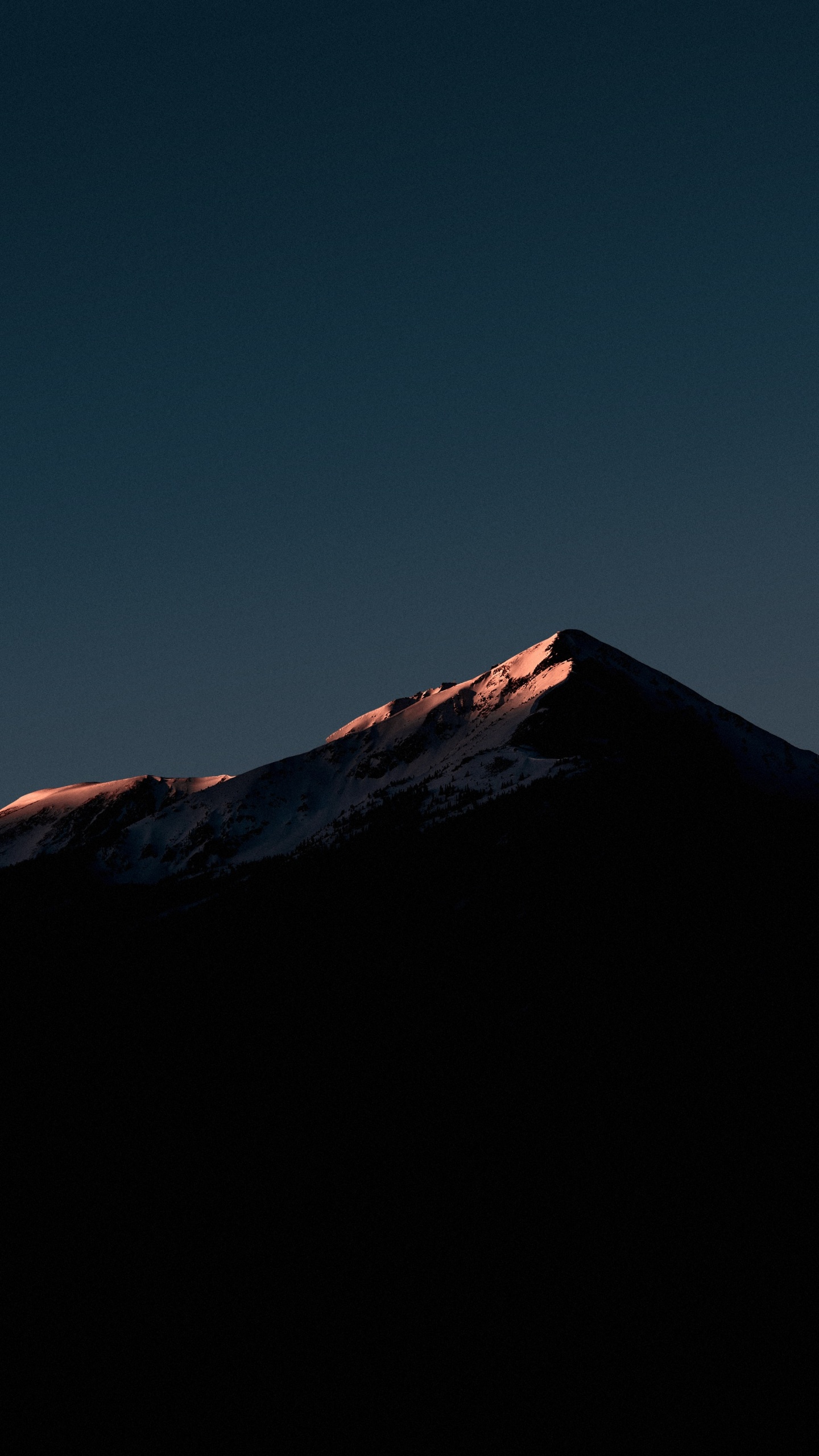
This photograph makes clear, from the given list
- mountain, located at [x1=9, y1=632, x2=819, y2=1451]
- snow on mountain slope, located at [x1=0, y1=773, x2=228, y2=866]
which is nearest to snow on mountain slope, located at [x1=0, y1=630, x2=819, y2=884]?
mountain, located at [x1=9, y1=632, x2=819, y2=1451]

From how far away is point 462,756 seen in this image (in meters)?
104

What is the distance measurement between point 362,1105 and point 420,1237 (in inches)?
439

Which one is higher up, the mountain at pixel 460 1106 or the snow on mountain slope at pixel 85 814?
the snow on mountain slope at pixel 85 814

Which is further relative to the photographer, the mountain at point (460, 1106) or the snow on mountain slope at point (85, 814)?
the snow on mountain slope at point (85, 814)

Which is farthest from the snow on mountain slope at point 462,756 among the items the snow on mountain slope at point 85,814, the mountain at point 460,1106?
the snow on mountain slope at point 85,814

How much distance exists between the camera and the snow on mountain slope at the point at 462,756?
96.4 meters

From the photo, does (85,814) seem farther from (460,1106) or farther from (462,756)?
(460,1106)

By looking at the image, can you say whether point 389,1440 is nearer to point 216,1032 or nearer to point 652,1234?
point 652,1234

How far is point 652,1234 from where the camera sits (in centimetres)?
3784

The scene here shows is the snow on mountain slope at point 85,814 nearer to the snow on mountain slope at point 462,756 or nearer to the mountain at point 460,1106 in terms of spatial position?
the snow on mountain slope at point 462,756

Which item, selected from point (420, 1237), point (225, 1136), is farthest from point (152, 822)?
point (420, 1237)

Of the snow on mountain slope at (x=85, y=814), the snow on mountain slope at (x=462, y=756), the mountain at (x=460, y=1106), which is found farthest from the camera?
the snow on mountain slope at (x=85, y=814)

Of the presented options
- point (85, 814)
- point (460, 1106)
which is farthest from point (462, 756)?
point (85, 814)

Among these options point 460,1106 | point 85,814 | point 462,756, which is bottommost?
point 460,1106
